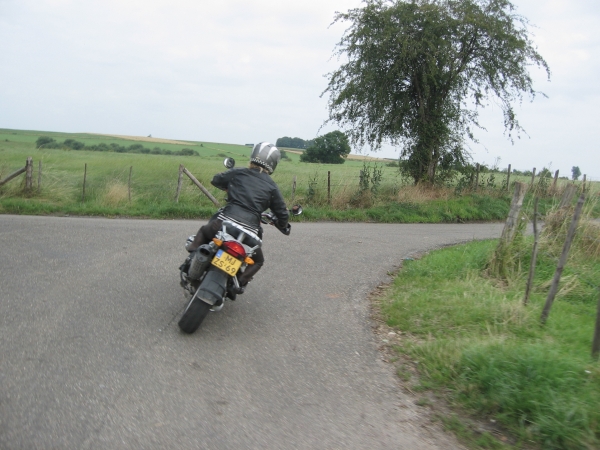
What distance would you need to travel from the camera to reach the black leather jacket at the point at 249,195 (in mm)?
5914

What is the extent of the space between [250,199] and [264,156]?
0.54 m

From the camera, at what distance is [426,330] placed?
5.98 metres

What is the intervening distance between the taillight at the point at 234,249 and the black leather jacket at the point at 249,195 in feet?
1.39

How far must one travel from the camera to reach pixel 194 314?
5316 millimetres

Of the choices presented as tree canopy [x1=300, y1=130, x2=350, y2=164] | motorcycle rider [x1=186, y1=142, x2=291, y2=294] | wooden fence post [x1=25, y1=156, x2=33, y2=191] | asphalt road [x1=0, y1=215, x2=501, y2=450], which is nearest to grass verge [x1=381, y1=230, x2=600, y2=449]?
asphalt road [x1=0, y1=215, x2=501, y2=450]

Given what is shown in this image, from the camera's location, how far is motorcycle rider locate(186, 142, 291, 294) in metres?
5.88

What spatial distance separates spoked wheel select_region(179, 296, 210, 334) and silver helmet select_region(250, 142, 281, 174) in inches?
66.4

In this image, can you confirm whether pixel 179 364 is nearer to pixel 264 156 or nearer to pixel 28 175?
pixel 264 156

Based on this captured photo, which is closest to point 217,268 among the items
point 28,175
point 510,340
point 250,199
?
point 250,199

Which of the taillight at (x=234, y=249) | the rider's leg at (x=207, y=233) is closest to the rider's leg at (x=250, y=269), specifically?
the rider's leg at (x=207, y=233)

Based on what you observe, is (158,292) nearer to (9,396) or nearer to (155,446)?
(9,396)

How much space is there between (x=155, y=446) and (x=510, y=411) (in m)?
2.50

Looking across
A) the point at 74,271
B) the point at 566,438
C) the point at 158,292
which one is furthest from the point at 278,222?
the point at 566,438

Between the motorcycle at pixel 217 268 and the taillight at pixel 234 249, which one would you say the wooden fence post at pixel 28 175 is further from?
the taillight at pixel 234 249
